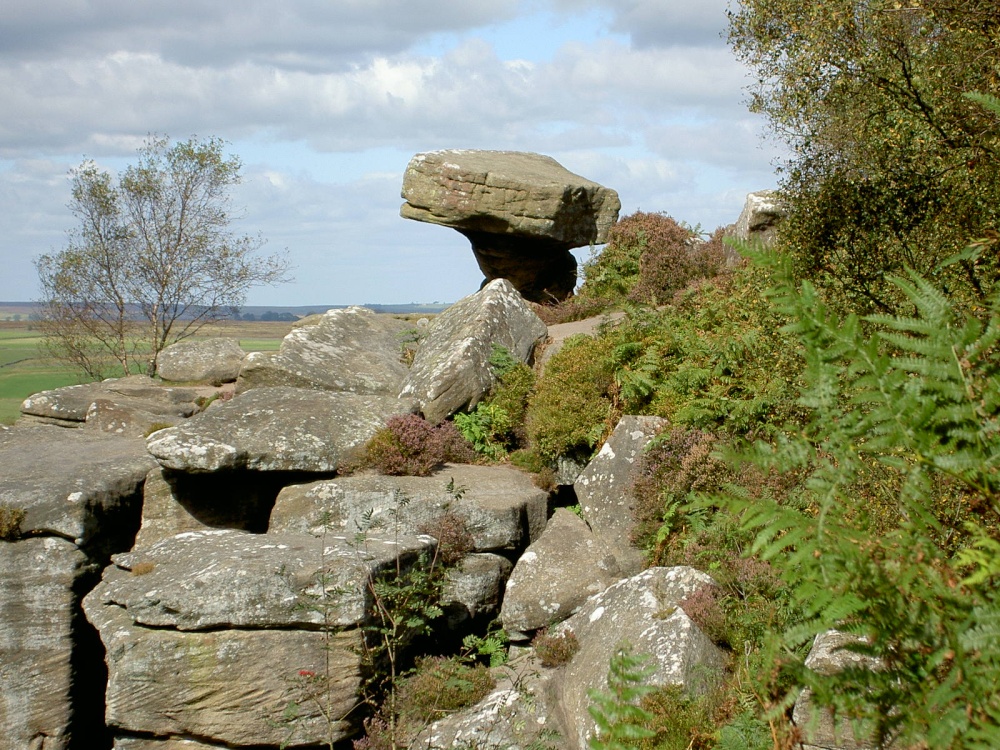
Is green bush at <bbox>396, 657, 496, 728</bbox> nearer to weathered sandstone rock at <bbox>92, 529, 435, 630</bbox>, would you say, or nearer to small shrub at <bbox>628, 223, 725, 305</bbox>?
weathered sandstone rock at <bbox>92, 529, 435, 630</bbox>

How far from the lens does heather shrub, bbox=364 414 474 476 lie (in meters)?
11.0

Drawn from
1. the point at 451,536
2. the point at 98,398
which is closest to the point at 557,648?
the point at 451,536

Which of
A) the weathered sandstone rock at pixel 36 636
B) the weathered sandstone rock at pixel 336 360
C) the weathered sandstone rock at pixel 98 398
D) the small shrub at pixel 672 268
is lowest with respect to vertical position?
the weathered sandstone rock at pixel 36 636

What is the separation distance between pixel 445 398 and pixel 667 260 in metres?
5.97

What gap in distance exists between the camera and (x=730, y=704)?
22.3 ft

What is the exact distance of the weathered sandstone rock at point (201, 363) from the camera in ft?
61.2

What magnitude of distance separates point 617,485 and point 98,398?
10.4 m

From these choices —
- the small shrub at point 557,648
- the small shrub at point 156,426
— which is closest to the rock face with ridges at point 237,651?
the small shrub at point 557,648

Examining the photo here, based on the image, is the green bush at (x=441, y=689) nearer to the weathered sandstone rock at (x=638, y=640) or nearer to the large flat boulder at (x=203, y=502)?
the weathered sandstone rock at (x=638, y=640)

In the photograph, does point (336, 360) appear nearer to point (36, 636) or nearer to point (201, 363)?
point (36, 636)

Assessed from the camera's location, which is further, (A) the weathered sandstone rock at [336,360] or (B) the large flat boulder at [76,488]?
(A) the weathered sandstone rock at [336,360]

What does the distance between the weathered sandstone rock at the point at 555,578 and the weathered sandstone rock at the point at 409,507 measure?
20.3 inches

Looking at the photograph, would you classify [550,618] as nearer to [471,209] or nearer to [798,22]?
[798,22]

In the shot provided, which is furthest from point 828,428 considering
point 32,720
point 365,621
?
point 32,720
